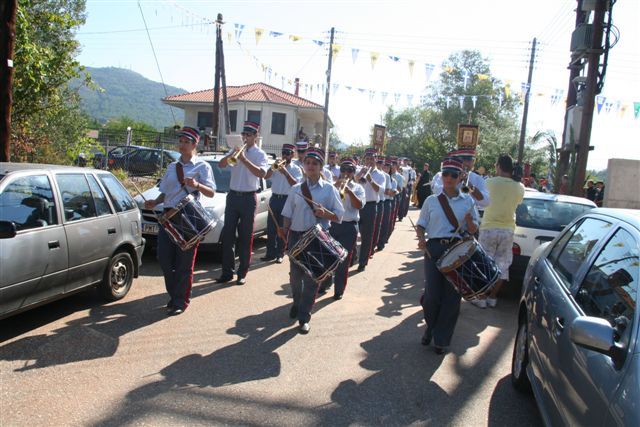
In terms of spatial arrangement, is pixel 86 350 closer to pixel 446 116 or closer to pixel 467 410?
pixel 467 410

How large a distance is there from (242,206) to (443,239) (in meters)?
3.28

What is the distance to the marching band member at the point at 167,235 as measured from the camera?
584cm

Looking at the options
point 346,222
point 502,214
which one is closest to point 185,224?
point 346,222

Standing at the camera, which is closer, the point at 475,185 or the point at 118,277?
the point at 118,277

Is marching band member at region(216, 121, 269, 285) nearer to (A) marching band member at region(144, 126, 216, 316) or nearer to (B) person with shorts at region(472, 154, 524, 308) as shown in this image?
(A) marching band member at region(144, 126, 216, 316)

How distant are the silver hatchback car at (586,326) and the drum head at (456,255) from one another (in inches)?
22.5

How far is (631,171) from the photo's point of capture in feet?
47.0

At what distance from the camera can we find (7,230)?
4.17 m

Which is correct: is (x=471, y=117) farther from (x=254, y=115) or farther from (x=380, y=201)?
(x=380, y=201)

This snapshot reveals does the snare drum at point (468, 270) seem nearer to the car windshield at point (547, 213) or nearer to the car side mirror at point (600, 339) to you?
the car side mirror at point (600, 339)

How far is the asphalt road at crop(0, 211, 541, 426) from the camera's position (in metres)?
3.76

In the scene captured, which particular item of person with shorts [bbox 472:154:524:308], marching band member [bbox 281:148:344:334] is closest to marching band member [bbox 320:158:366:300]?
marching band member [bbox 281:148:344:334]

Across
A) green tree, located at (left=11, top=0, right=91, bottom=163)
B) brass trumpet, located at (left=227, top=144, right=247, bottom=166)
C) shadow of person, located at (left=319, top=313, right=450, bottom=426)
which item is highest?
green tree, located at (left=11, top=0, right=91, bottom=163)

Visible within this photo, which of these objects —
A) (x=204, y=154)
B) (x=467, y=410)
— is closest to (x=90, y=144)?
(x=204, y=154)
